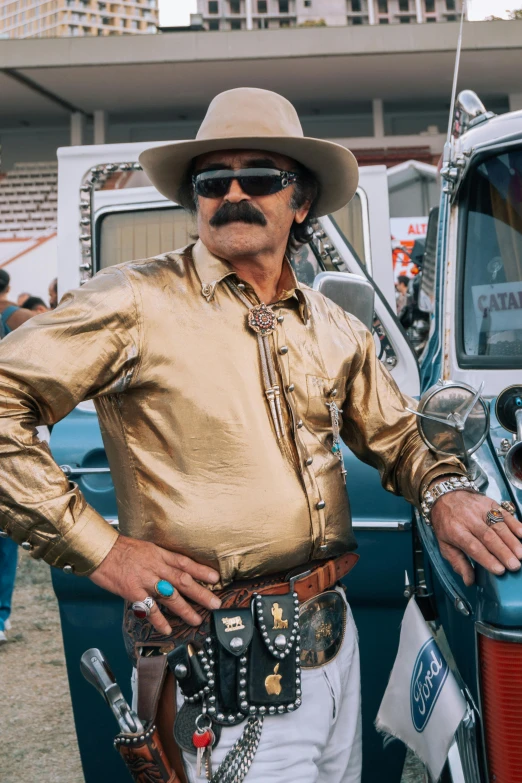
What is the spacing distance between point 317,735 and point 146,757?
0.37 metres

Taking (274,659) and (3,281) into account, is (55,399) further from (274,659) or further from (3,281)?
(3,281)

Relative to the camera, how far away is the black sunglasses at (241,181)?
1990 mm

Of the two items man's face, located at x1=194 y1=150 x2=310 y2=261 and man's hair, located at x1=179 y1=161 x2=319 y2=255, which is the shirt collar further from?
man's hair, located at x1=179 y1=161 x2=319 y2=255

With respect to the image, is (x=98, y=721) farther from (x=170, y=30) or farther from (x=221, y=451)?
(x=170, y=30)

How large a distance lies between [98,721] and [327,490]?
137cm

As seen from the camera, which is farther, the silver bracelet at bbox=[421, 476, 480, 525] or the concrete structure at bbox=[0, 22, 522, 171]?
the concrete structure at bbox=[0, 22, 522, 171]

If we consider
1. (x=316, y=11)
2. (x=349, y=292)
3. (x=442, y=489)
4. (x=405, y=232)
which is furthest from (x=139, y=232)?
(x=316, y=11)

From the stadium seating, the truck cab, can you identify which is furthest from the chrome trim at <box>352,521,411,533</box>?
the stadium seating

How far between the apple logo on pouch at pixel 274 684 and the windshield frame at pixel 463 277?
1.10 metres

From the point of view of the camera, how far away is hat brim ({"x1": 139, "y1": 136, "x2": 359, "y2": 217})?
2.02 meters

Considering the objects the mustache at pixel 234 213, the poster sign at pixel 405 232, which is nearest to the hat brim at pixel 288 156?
the mustache at pixel 234 213

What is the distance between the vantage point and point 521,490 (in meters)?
1.85

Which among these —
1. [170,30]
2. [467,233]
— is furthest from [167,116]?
[467,233]

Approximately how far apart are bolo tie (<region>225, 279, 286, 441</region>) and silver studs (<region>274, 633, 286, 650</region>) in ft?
1.37
